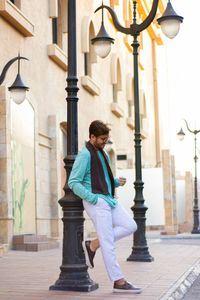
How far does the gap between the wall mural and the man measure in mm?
9557

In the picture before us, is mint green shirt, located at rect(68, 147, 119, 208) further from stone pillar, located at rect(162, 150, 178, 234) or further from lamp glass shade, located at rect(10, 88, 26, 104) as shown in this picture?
stone pillar, located at rect(162, 150, 178, 234)

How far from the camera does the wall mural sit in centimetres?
1727

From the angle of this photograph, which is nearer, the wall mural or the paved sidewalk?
the paved sidewalk

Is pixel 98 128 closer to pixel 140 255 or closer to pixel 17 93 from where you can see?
pixel 140 255

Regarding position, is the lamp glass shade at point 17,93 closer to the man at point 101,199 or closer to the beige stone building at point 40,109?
the beige stone building at point 40,109

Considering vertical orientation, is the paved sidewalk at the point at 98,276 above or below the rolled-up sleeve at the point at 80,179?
below

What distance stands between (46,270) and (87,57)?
17110mm

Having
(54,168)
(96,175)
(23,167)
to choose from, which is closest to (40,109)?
→ (54,168)

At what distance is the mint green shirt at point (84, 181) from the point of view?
742 cm

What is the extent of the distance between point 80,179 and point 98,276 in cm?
258

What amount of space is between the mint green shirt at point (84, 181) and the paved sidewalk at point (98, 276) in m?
1.10

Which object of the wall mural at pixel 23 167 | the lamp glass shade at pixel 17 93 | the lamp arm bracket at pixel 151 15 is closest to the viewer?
the lamp arm bracket at pixel 151 15

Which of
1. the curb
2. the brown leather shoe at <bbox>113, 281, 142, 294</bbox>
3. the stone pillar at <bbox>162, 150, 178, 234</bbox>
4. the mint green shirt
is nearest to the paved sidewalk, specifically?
the curb

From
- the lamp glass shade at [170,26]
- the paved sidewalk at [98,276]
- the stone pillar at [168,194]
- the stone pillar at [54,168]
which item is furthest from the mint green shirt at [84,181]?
the stone pillar at [168,194]
